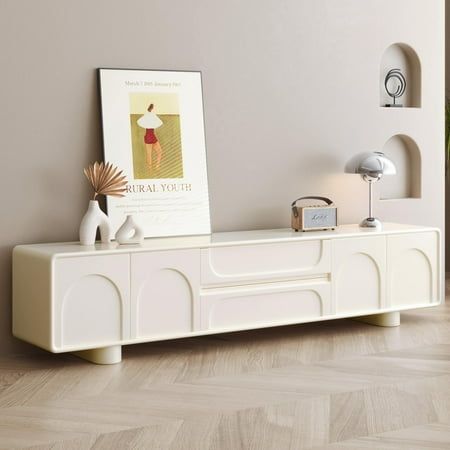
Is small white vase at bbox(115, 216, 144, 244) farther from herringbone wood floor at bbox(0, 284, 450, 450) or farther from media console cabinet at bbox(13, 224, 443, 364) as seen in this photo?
herringbone wood floor at bbox(0, 284, 450, 450)

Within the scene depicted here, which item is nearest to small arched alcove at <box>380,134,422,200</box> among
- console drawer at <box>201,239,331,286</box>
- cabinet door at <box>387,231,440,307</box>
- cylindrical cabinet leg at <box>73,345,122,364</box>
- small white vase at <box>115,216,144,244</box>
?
cabinet door at <box>387,231,440,307</box>

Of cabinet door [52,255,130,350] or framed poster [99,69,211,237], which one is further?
framed poster [99,69,211,237]

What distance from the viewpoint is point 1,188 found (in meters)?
4.25

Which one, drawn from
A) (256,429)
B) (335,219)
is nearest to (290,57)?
(335,219)

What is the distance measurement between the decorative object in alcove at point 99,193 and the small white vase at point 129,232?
2.7 inches

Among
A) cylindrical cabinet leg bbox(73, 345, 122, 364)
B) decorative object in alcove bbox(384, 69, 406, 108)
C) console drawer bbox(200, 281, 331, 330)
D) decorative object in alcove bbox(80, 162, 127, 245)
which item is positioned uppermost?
decorative object in alcove bbox(384, 69, 406, 108)

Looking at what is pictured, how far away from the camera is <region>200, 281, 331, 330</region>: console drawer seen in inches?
171

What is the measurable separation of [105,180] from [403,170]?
218cm

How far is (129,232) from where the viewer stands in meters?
4.30

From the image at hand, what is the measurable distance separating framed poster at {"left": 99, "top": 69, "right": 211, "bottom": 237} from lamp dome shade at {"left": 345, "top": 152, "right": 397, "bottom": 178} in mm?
915

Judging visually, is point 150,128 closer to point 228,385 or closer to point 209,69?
point 209,69

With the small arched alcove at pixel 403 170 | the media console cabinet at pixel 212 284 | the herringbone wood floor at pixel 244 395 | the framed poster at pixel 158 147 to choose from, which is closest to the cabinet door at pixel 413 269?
the media console cabinet at pixel 212 284

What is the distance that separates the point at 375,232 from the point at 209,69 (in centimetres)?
128

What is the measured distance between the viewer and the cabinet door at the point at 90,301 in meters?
3.94
